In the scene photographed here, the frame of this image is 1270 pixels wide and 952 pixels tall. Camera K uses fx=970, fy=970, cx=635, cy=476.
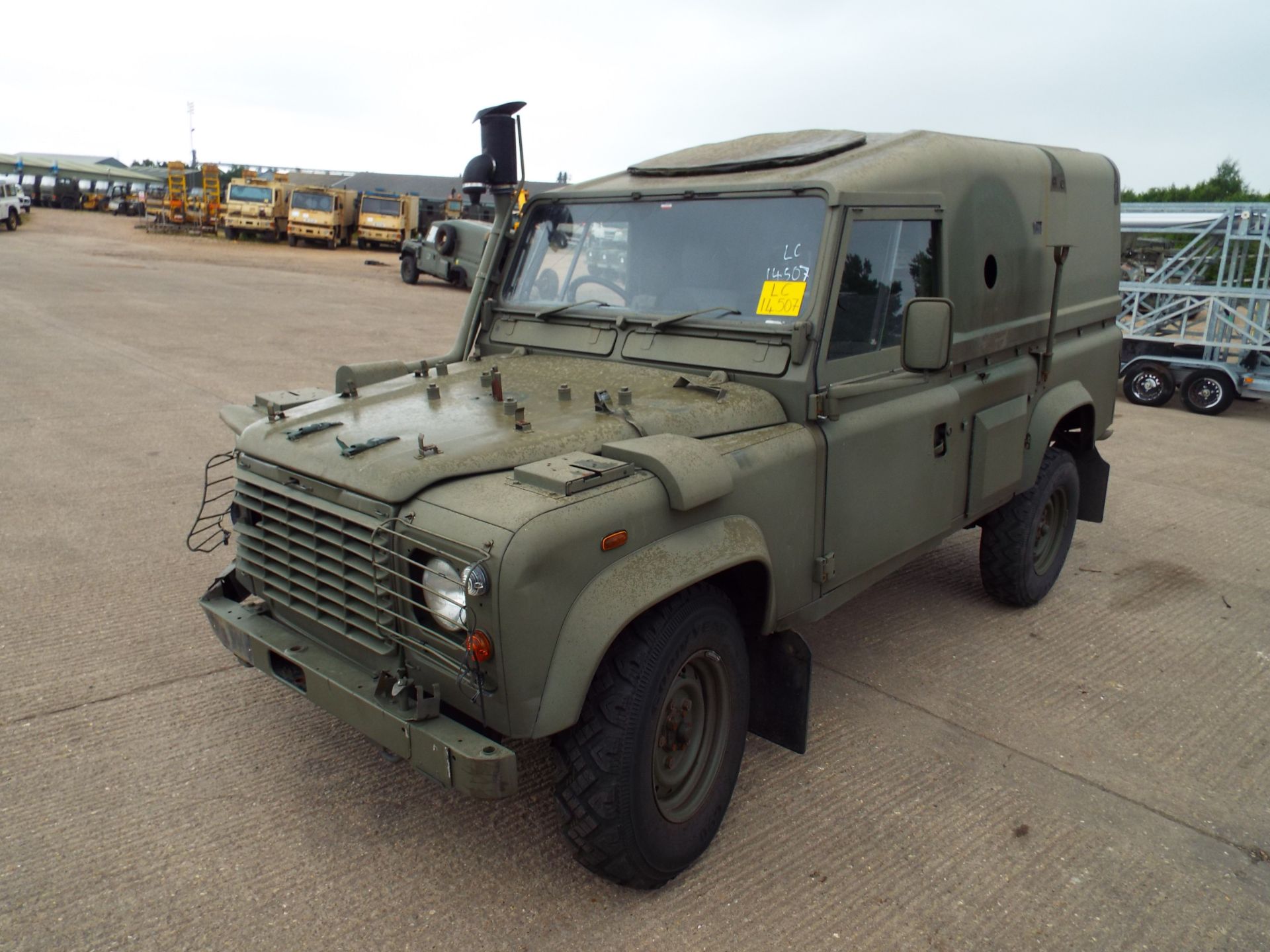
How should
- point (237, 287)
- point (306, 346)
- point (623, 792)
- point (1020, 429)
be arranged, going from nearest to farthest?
point (623, 792), point (1020, 429), point (306, 346), point (237, 287)

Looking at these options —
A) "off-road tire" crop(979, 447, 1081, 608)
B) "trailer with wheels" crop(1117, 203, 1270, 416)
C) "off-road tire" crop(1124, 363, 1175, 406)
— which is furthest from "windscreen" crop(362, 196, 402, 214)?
"off-road tire" crop(979, 447, 1081, 608)

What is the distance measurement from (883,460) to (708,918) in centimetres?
183

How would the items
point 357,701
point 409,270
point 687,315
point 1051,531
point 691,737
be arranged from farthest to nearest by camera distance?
point 409,270 < point 1051,531 < point 687,315 < point 691,737 < point 357,701

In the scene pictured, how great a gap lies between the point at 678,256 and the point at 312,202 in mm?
29928

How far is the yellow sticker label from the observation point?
3625 mm

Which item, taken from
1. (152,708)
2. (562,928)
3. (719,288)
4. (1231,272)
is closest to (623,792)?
(562,928)

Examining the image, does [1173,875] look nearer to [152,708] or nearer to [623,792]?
[623,792]

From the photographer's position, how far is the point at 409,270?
23828 mm

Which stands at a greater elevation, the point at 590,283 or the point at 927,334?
the point at 590,283

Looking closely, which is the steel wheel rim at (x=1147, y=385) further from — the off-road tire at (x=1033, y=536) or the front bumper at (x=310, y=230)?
the front bumper at (x=310, y=230)

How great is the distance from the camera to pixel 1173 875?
321 cm

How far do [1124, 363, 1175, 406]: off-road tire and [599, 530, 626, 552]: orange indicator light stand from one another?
11074mm

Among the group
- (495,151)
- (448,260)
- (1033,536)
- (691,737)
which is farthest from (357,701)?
(448,260)

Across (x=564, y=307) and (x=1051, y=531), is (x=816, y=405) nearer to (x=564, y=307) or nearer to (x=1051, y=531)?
(x=564, y=307)
